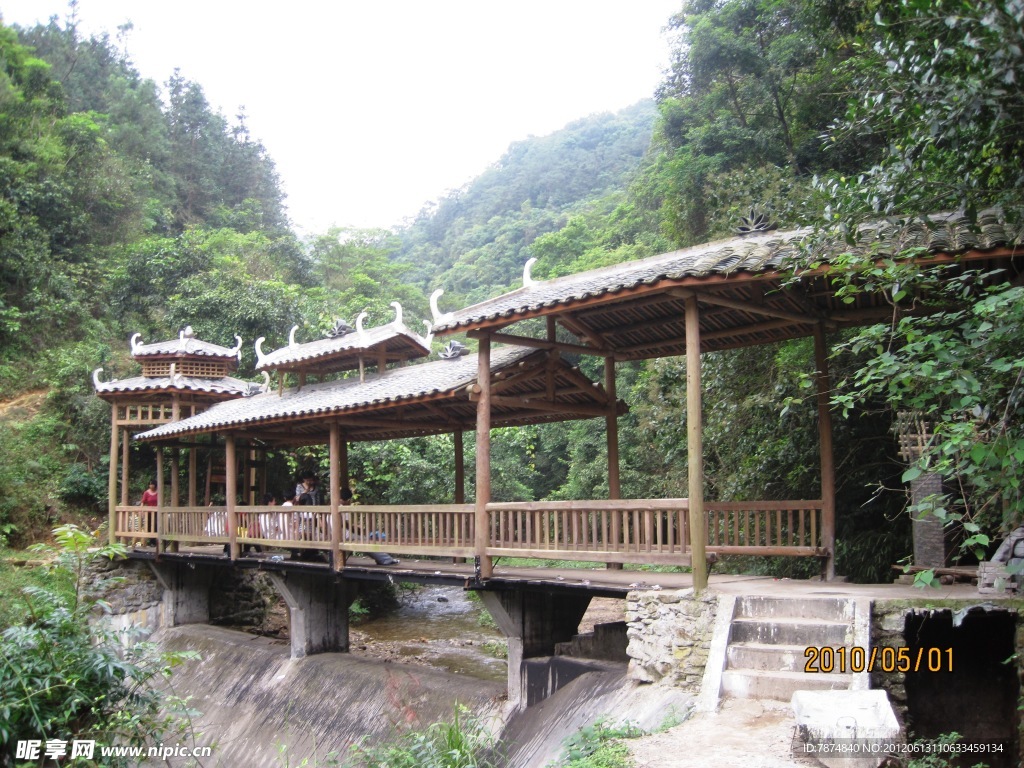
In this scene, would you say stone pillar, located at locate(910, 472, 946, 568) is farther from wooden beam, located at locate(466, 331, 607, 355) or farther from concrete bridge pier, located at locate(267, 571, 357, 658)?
concrete bridge pier, located at locate(267, 571, 357, 658)

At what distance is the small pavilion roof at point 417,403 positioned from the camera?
10656 millimetres

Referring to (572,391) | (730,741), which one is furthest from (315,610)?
(730,741)

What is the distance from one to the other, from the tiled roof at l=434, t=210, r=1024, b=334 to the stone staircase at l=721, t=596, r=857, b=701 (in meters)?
2.81

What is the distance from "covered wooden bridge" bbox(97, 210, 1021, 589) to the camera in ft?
24.6

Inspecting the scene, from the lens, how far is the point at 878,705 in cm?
491

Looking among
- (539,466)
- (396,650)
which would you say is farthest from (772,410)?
(539,466)

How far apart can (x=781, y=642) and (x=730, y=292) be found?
347 centimetres

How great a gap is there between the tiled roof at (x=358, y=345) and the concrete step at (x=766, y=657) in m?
8.69

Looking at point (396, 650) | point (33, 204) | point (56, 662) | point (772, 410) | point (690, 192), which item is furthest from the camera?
point (33, 204)

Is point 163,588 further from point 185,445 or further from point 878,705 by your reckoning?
point 878,705

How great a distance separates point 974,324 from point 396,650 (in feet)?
Answer: 46.0

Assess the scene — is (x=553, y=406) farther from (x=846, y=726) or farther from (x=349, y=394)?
(x=846, y=726)

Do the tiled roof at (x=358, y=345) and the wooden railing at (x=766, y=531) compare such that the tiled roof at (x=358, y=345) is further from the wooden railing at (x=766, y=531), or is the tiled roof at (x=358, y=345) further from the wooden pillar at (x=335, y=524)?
the wooden railing at (x=766, y=531)

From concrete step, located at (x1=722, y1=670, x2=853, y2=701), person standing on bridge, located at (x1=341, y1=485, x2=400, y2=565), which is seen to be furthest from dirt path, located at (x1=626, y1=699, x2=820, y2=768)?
person standing on bridge, located at (x1=341, y1=485, x2=400, y2=565)
